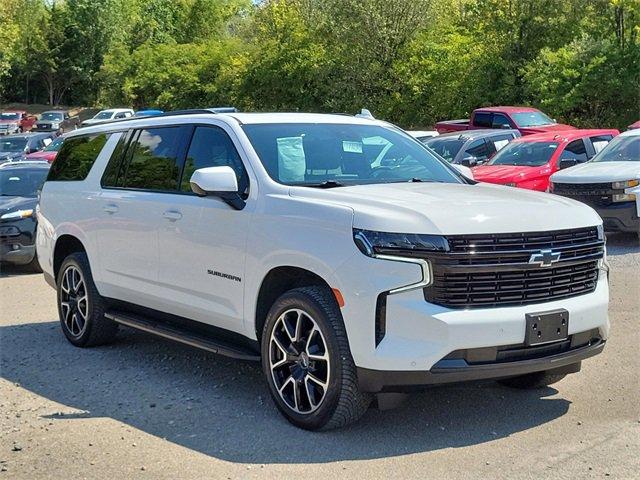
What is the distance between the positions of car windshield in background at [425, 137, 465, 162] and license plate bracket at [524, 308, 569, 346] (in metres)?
11.7

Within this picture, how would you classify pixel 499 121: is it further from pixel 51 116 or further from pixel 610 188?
pixel 51 116

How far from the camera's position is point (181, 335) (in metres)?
6.26

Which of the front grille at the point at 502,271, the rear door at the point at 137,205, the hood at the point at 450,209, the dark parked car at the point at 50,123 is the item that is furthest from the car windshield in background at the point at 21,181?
the dark parked car at the point at 50,123

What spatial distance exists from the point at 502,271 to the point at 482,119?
1799 centimetres

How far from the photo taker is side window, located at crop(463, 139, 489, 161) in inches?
661

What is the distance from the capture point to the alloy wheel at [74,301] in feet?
25.0

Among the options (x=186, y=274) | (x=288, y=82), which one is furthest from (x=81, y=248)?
(x=288, y=82)

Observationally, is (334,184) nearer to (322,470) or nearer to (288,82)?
(322,470)

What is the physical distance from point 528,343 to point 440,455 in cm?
81

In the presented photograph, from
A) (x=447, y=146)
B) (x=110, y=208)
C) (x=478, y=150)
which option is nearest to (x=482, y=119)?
(x=478, y=150)

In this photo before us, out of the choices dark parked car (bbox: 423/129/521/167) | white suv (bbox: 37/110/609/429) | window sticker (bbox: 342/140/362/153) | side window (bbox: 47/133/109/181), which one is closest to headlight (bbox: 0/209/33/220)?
side window (bbox: 47/133/109/181)

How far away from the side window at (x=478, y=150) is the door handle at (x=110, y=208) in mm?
10587

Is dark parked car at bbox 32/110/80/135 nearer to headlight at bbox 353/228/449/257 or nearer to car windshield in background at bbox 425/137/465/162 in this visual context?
car windshield in background at bbox 425/137/465/162

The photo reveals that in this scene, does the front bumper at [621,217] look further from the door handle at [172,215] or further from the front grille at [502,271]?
the door handle at [172,215]
